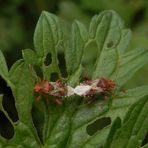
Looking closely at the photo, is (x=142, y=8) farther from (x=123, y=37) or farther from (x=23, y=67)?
(x=23, y=67)

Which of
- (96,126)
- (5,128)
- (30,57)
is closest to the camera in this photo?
(30,57)

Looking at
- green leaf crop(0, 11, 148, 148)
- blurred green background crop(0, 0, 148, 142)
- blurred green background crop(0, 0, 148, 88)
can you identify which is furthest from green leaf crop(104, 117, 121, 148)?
blurred green background crop(0, 0, 148, 88)

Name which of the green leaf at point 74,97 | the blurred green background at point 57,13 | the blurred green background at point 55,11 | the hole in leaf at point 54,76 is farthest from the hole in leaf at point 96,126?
the blurred green background at point 57,13

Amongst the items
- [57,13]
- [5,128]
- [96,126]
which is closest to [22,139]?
[96,126]

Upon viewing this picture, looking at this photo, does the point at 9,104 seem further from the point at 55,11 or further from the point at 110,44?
the point at 110,44

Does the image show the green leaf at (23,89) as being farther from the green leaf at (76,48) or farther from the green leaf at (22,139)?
the green leaf at (76,48)

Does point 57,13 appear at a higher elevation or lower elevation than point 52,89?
higher

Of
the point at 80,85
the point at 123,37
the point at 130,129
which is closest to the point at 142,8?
the point at 123,37
